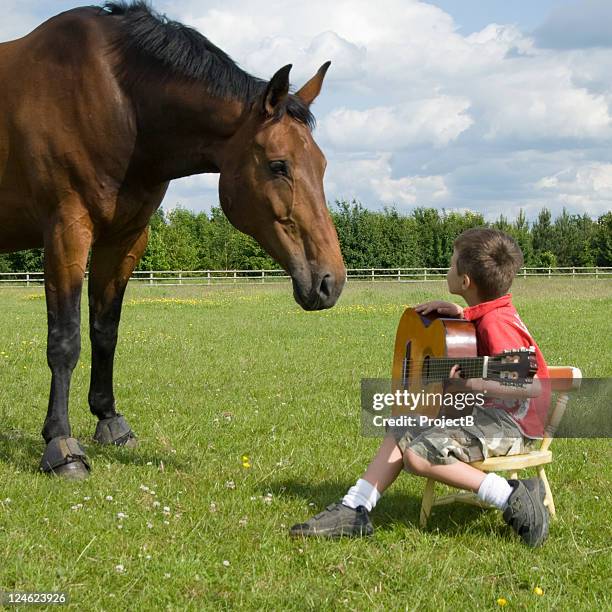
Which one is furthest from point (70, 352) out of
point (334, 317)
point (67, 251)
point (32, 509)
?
point (334, 317)

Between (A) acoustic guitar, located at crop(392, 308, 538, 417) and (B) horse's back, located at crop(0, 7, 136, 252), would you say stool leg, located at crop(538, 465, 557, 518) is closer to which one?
(A) acoustic guitar, located at crop(392, 308, 538, 417)

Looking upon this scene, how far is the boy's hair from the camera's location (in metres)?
3.90

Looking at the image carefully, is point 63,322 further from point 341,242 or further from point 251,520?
point 341,242

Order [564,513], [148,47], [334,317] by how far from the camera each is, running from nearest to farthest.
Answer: [564,513] < [148,47] < [334,317]

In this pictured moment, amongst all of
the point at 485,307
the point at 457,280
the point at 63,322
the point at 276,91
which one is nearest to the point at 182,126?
the point at 276,91

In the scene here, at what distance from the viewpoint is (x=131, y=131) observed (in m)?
4.81

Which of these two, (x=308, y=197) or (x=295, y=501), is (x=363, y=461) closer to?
(x=295, y=501)

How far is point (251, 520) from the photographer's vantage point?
3.94 metres

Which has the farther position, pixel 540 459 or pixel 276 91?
pixel 276 91

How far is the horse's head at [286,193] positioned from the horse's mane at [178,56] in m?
0.17

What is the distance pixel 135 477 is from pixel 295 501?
109 centimetres

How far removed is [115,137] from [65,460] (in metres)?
2.03

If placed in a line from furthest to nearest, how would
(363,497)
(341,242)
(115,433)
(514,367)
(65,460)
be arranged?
(341,242)
(115,433)
(65,460)
(363,497)
(514,367)

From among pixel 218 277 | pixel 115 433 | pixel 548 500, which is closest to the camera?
pixel 548 500
